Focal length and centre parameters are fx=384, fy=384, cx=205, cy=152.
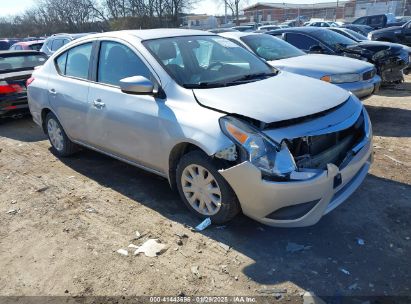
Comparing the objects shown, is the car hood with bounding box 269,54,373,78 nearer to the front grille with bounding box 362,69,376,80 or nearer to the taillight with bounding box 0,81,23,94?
the front grille with bounding box 362,69,376,80

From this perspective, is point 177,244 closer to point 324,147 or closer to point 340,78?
point 324,147

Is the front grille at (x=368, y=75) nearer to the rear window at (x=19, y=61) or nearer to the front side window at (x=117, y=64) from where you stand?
the front side window at (x=117, y=64)

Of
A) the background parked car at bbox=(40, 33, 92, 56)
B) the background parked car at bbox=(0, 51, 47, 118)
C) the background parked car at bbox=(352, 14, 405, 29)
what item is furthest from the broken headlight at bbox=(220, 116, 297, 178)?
the background parked car at bbox=(352, 14, 405, 29)

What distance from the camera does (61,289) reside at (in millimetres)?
2924

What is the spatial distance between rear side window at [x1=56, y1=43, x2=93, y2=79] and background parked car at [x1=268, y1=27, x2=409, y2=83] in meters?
5.92

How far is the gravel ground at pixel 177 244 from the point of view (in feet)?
9.39

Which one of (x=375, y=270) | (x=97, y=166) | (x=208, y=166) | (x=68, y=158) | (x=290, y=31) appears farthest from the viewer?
(x=290, y=31)

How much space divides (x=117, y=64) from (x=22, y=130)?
4348mm

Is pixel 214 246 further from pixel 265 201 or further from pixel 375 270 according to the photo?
pixel 375 270

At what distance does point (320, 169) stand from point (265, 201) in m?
0.50

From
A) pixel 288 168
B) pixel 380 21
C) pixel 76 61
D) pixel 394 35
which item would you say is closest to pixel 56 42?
pixel 76 61

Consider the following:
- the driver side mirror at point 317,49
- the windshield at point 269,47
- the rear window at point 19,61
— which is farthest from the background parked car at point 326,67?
the rear window at point 19,61

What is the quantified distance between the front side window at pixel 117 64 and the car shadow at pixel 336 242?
1.32 metres

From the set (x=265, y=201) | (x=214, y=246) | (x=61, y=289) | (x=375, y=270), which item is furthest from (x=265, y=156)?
(x=61, y=289)
